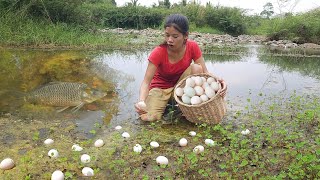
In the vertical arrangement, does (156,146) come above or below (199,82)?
below

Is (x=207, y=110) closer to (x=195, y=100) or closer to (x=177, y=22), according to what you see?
(x=195, y=100)

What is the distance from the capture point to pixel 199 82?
4.75m

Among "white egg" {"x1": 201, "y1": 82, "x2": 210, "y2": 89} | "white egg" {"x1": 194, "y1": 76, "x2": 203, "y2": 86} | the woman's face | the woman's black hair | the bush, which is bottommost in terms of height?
the bush

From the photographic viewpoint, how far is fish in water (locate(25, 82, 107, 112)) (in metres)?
5.10

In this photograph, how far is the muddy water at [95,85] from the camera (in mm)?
4254

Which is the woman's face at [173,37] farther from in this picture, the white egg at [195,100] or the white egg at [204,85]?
the white egg at [195,100]

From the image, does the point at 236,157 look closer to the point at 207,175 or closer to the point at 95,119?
the point at 207,175

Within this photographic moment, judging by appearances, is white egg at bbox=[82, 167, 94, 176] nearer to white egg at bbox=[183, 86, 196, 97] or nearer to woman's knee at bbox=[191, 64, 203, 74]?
white egg at bbox=[183, 86, 196, 97]

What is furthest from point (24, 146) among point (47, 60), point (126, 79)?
point (47, 60)

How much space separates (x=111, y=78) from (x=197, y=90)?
10.9 feet

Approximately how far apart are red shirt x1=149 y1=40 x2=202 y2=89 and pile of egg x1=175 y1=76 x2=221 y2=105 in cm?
29

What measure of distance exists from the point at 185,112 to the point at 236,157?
150 cm

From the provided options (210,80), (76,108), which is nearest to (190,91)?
(210,80)

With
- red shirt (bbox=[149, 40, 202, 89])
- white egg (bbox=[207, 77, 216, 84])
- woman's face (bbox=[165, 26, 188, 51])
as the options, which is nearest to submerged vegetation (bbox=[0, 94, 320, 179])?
white egg (bbox=[207, 77, 216, 84])
